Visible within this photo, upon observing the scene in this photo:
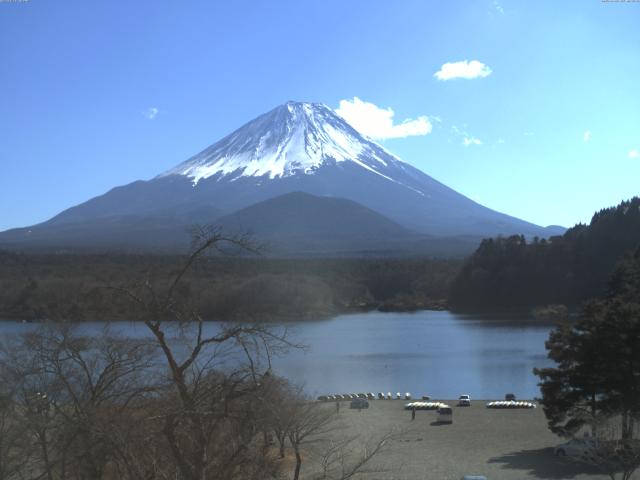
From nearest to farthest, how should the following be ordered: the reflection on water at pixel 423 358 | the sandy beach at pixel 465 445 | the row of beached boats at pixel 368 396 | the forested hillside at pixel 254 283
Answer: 1. the sandy beach at pixel 465 445
2. the row of beached boats at pixel 368 396
3. the reflection on water at pixel 423 358
4. the forested hillside at pixel 254 283

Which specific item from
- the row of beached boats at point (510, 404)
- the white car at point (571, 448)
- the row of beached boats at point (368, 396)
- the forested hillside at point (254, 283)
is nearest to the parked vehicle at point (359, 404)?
the row of beached boats at point (368, 396)

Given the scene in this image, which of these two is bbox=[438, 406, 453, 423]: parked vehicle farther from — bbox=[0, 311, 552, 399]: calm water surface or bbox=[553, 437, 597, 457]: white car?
bbox=[553, 437, 597, 457]: white car

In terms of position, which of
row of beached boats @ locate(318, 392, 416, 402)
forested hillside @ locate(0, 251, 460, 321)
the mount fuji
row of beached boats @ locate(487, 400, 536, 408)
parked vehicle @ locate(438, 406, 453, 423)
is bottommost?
row of beached boats @ locate(318, 392, 416, 402)

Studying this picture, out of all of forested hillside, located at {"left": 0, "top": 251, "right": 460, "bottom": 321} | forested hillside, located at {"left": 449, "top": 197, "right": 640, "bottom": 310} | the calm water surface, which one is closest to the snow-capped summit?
forested hillside, located at {"left": 0, "top": 251, "right": 460, "bottom": 321}

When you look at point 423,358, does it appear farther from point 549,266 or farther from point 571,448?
point 549,266

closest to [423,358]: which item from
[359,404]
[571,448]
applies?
[359,404]

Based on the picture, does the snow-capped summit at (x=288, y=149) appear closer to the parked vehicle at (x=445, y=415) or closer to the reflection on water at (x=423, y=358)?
the reflection on water at (x=423, y=358)

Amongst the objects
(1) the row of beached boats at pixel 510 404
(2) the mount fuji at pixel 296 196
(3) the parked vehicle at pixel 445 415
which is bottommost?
(1) the row of beached boats at pixel 510 404
